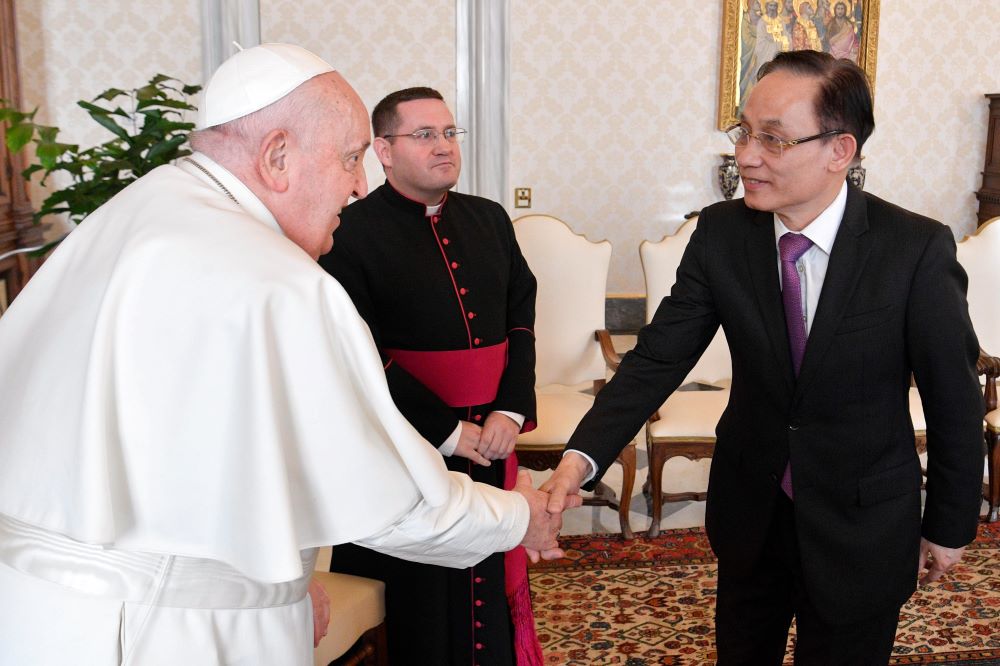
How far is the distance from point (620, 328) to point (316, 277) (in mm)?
6848

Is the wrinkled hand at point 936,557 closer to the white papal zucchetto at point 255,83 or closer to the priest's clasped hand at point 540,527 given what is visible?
the priest's clasped hand at point 540,527

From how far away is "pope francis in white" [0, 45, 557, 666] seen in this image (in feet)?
4.94

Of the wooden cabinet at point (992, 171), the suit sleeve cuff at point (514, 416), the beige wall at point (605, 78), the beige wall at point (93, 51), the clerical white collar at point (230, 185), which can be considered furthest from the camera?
the wooden cabinet at point (992, 171)

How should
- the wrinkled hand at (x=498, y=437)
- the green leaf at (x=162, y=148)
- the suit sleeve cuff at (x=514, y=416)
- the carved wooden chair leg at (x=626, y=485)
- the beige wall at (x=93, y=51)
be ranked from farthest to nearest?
the beige wall at (x=93, y=51) < the carved wooden chair leg at (x=626, y=485) < the green leaf at (x=162, y=148) < the suit sleeve cuff at (x=514, y=416) < the wrinkled hand at (x=498, y=437)

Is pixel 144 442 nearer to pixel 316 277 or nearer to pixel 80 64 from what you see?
pixel 316 277

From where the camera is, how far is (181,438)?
1519mm

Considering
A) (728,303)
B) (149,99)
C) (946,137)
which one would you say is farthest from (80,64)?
(946,137)

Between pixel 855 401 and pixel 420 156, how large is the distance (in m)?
1.51

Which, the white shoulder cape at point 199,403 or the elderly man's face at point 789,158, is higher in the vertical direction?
the elderly man's face at point 789,158

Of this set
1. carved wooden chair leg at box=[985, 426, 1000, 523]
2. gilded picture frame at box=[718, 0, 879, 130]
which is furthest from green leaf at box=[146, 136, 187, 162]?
gilded picture frame at box=[718, 0, 879, 130]

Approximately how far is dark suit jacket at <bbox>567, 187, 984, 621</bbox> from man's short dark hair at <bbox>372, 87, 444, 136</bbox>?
3.70ft

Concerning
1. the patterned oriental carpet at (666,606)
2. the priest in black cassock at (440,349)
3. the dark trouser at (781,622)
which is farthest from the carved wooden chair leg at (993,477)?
the priest in black cassock at (440,349)

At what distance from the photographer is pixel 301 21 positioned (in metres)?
7.41

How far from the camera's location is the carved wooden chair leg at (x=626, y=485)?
445 cm
